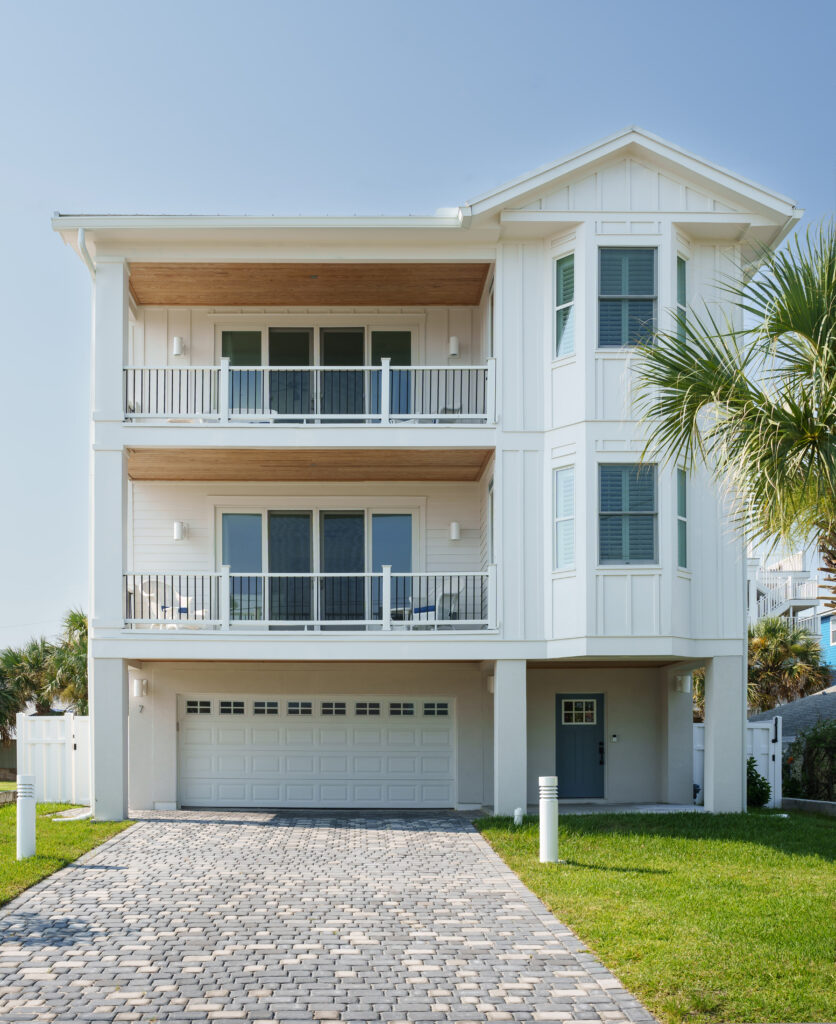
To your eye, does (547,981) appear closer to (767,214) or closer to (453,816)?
(453,816)

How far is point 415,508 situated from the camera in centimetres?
2164

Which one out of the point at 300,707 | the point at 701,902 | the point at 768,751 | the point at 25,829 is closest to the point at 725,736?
the point at 768,751

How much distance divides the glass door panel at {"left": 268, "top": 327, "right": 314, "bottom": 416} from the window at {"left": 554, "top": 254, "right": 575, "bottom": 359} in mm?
4730

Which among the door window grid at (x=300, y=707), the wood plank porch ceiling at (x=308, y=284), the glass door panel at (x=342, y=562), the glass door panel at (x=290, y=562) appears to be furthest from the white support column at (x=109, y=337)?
the door window grid at (x=300, y=707)

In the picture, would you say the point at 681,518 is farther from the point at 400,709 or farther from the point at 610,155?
the point at 400,709

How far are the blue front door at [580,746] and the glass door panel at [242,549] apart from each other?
5.76 meters

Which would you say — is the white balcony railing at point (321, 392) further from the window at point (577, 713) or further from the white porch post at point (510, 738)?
the window at point (577, 713)

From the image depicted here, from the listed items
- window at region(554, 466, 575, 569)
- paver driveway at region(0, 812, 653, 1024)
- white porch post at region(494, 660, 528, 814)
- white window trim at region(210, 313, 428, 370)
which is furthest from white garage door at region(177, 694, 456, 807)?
white window trim at region(210, 313, 428, 370)

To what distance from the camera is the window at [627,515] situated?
17.8 meters

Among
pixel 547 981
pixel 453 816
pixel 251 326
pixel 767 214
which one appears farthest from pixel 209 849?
pixel 767 214

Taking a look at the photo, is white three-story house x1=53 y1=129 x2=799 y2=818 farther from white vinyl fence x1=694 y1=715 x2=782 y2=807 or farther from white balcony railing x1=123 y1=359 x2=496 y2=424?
white vinyl fence x1=694 y1=715 x2=782 y2=807

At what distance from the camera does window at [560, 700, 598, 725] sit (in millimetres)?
21266

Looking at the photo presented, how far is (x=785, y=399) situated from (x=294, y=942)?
19.4 ft

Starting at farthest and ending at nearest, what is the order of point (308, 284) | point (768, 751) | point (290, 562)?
1. point (290, 562)
2. point (768, 751)
3. point (308, 284)
